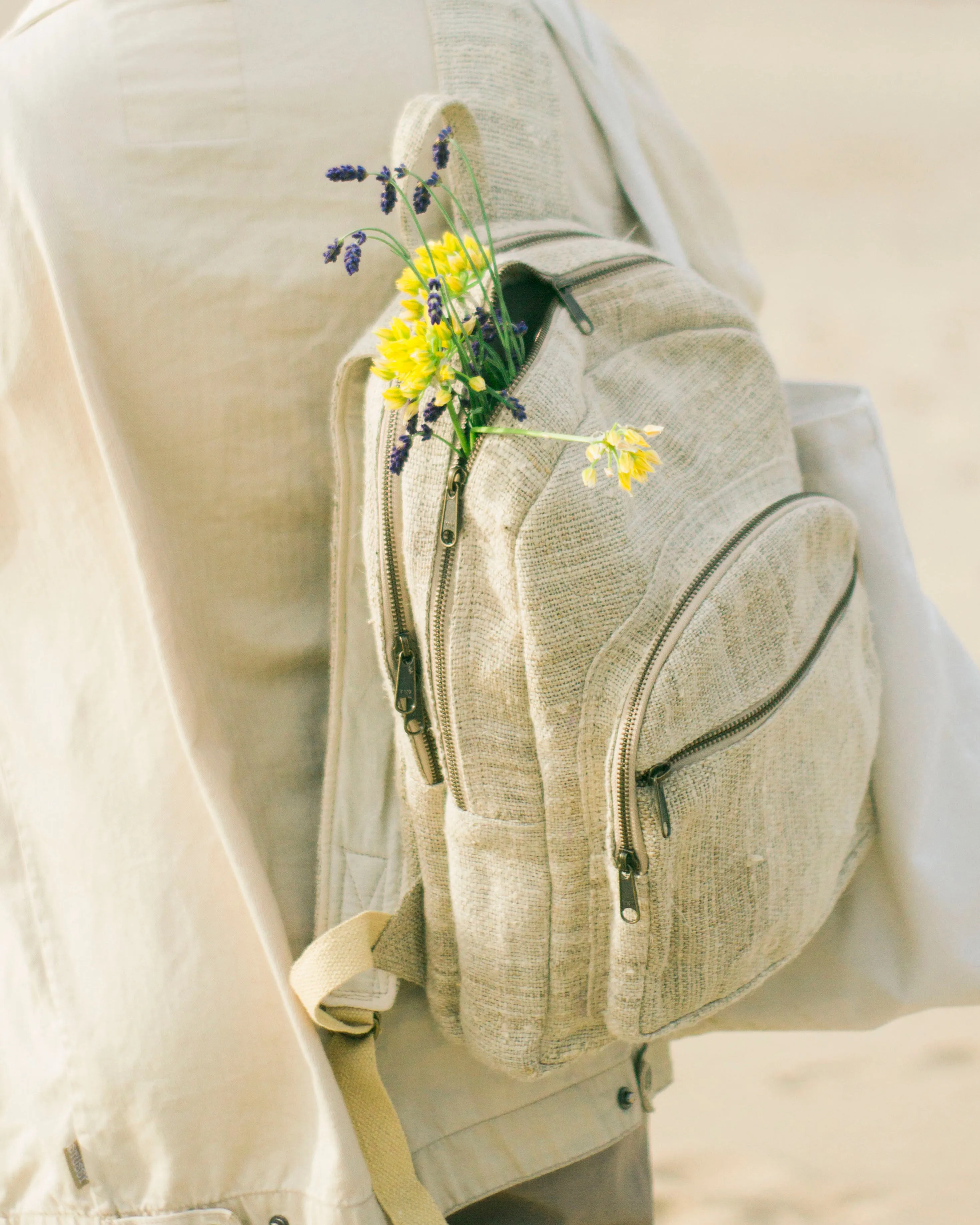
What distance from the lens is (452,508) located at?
2.62 ft

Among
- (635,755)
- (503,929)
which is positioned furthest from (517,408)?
(503,929)

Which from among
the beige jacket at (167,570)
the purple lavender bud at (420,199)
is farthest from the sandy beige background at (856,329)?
the purple lavender bud at (420,199)

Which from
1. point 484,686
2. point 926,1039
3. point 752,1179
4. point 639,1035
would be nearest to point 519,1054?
point 639,1035

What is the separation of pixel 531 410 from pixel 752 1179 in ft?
7.16

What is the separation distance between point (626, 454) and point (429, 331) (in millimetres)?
149

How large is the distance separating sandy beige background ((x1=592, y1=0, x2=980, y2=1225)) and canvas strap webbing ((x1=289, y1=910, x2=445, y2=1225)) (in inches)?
66.4

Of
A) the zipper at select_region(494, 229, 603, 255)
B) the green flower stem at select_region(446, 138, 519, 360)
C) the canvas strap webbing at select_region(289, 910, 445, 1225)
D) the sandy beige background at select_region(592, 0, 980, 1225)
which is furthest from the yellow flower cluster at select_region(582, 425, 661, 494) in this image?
the sandy beige background at select_region(592, 0, 980, 1225)

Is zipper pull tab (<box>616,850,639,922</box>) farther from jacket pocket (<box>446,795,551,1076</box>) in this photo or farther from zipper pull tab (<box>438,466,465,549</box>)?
zipper pull tab (<box>438,466,465,549</box>)

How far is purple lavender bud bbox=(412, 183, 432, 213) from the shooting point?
844mm

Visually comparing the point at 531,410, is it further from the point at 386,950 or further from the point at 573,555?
the point at 386,950

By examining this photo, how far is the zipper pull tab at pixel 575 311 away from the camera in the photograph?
2.86ft

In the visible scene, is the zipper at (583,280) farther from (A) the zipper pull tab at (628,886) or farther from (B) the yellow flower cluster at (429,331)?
(A) the zipper pull tab at (628,886)

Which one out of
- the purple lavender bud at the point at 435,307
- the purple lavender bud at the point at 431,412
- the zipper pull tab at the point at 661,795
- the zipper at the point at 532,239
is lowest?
the zipper pull tab at the point at 661,795

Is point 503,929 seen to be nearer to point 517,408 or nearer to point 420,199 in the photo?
point 517,408
